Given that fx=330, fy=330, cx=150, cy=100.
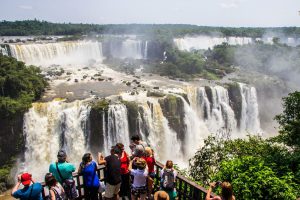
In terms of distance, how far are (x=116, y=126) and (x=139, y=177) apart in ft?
59.4

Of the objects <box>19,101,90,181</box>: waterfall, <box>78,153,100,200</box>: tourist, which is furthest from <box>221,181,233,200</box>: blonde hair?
<box>19,101,90,181</box>: waterfall

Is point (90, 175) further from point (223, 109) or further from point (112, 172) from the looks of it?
point (223, 109)

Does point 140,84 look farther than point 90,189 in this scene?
Yes

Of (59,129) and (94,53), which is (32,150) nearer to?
(59,129)

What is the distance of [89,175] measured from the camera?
654 centimetres

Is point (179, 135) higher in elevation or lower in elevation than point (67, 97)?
lower

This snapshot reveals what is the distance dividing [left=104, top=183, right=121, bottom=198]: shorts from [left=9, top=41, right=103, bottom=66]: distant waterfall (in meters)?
34.2

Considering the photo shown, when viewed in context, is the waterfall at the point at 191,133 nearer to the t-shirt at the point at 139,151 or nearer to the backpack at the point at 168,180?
the t-shirt at the point at 139,151

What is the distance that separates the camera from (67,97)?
27.6 metres

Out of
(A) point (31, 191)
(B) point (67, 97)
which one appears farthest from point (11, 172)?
(A) point (31, 191)

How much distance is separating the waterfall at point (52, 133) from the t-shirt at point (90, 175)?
17901mm

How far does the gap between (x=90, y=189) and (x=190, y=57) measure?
39.5 meters

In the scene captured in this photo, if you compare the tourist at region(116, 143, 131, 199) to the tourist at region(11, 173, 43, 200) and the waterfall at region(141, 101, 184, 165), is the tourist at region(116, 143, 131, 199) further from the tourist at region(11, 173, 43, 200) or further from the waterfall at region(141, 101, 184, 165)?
the waterfall at region(141, 101, 184, 165)

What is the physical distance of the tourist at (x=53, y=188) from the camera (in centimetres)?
571
